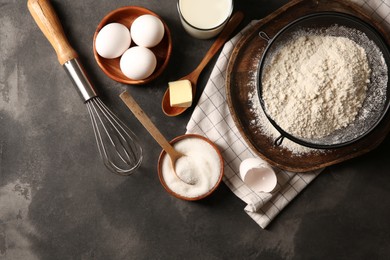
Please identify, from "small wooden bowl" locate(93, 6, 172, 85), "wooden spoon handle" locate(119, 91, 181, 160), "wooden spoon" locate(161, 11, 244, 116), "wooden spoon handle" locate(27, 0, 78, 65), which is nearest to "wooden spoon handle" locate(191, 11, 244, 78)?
"wooden spoon" locate(161, 11, 244, 116)

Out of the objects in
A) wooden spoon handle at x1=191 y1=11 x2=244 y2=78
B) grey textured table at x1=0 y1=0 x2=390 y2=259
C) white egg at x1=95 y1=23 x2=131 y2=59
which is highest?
white egg at x1=95 y1=23 x2=131 y2=59

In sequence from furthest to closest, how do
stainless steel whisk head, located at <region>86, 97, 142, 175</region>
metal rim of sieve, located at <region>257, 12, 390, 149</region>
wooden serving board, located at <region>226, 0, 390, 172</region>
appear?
stainless steel whisk head, located at <region>86, 97, 142, 175</region> < wooden serving board, located at <region>226, 0, 390, 172</region> < metal rim of sieve, located at <region>257, 12, 390, 149</region>

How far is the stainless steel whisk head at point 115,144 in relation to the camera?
131 cm

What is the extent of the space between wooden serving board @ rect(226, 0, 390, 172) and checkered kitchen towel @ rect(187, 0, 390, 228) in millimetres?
47

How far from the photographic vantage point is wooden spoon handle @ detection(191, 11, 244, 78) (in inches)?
49.6

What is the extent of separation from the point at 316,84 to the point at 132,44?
2.00 feet

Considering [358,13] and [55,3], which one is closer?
[358,13]

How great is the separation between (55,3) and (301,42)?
841 mm

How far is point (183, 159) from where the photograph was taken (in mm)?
1235

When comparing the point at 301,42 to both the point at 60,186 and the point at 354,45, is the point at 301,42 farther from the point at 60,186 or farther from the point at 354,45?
the point at 60,186

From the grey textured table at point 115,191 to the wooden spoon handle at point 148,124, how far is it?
116 millimetres

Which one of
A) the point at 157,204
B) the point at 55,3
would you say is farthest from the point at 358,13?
the point at 55,3

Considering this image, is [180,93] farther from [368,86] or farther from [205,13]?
[368,86]

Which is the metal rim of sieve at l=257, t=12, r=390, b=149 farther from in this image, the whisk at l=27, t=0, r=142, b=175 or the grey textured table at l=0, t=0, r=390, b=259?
the whisk at l=27, t=0, r=142, b=175
